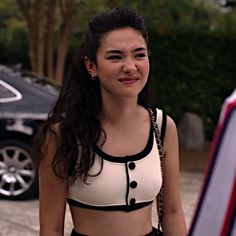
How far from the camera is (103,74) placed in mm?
2121

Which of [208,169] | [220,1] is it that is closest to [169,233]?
[208,169]

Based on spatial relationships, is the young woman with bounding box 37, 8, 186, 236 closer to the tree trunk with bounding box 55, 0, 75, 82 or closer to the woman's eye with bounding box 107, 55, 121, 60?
the woman's eye with bounding box 107, 55, 121, 60

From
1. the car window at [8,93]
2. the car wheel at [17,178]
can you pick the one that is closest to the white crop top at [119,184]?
the car wheel at [17,178]

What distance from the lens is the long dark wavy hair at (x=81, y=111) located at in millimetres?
2184

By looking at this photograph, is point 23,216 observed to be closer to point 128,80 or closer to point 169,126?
point 169,126

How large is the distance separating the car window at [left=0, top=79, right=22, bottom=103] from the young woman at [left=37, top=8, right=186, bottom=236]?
5.66 m

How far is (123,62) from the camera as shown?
208 centimetres

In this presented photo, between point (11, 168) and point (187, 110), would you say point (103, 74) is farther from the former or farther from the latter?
point (187, 110)

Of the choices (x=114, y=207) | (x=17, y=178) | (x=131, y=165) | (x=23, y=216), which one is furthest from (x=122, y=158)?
(x=17, y=178)

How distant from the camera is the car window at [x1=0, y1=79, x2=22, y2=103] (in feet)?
26.0

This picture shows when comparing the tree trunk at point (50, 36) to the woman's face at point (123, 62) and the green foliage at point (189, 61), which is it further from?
the woman's face at point (123, 62)

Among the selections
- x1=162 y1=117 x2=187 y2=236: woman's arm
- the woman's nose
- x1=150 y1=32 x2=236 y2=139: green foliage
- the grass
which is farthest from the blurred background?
the woman's nose

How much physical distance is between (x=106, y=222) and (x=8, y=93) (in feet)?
19.5

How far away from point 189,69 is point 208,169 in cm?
1238
